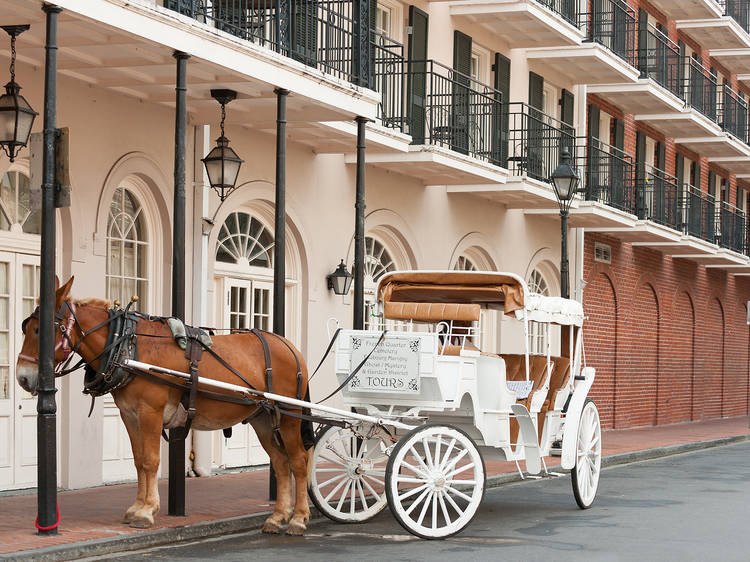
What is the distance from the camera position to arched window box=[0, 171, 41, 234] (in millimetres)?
12859

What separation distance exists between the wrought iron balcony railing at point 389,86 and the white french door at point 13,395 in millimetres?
6503

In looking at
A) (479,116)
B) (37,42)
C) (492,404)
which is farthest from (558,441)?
(479,116)

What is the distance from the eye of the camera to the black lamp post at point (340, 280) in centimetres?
1778

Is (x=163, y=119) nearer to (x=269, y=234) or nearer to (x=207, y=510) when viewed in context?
(x=269, y=234)

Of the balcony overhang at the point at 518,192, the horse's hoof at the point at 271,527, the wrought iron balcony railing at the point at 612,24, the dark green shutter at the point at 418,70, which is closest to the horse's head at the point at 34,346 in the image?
the horse's hoof at the point at 271,527

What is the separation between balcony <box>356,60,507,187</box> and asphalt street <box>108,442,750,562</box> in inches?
213

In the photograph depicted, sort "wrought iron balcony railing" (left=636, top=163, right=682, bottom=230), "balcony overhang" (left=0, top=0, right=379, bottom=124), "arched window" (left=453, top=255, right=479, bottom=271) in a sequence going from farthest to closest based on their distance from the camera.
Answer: "wrought iron balcony railing" (left=636, top=163, right=682, bottom=230)
"arched window" (left=453, top=255, right=479, bottom=271)
"balcony overhang" (left=0, top=0, right=379, bottom=124)

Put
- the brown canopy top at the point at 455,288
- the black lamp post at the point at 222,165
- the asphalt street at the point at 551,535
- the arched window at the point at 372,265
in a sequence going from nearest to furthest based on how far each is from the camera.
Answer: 1. the asphalt street at the point at 551,535
2. the brown canopy top at the point at 455,288
3. the black lamp post at the point at 222,165
4. the arched window at the point at 372,265

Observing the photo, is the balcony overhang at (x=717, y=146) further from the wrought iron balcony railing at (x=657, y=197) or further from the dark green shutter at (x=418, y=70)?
the dark green shutter at (x=418, y=70)

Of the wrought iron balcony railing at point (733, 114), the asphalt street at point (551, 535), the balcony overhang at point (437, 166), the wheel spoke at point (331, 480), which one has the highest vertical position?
the wrought iron balcony railing at point (733, 114)

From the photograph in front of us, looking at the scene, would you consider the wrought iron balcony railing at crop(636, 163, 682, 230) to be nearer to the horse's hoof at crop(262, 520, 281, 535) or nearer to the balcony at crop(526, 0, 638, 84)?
the balcony at crop(526, 0, 638, 84)

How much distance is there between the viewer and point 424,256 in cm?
2042

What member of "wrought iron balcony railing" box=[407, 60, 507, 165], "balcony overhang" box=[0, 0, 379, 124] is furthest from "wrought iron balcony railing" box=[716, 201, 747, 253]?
"balcony overhang" box=[0, 0, 379, 124]

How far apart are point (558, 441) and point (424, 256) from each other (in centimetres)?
765
